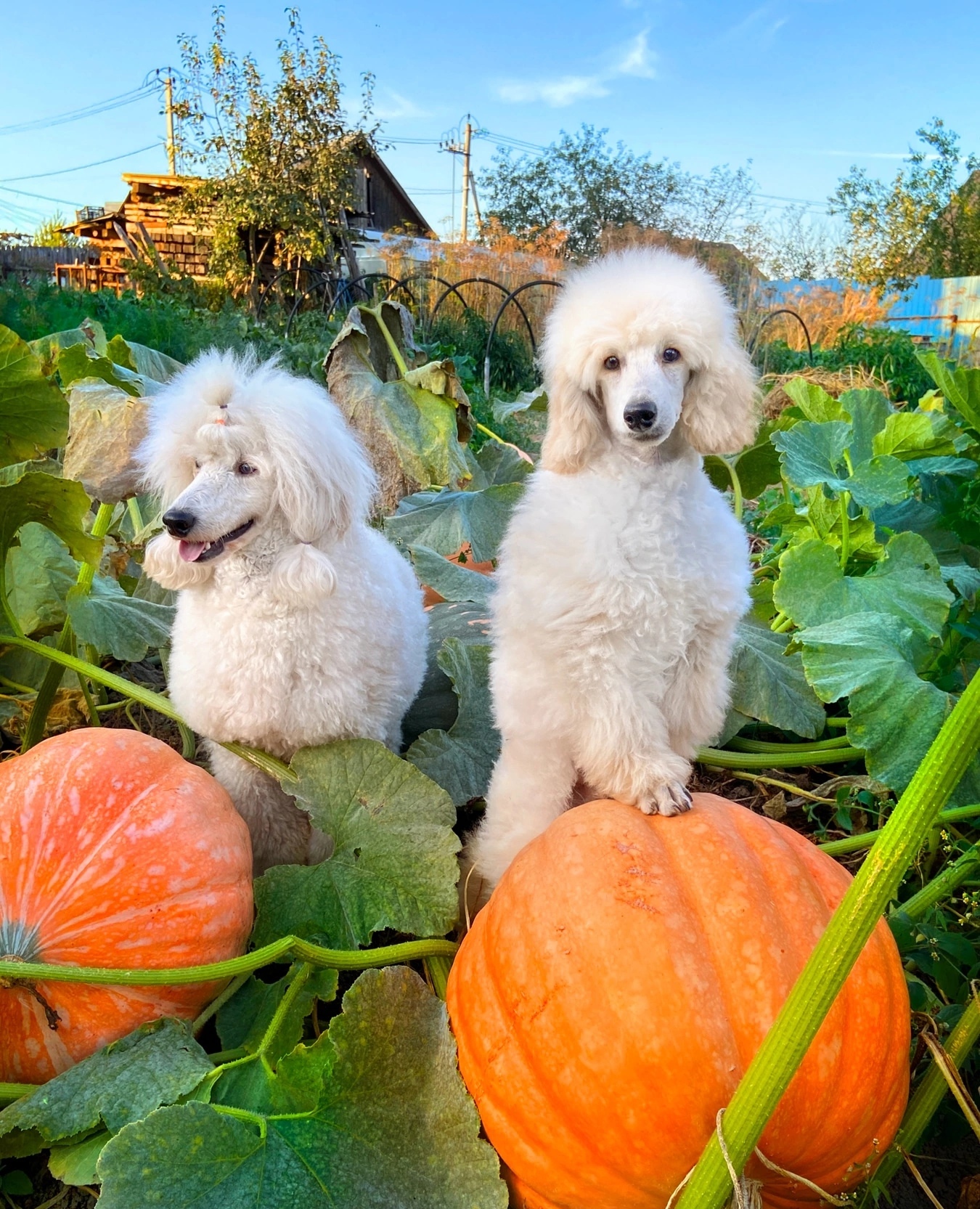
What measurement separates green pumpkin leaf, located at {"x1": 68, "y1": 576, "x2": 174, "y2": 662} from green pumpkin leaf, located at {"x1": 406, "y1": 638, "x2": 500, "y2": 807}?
0.51 metres

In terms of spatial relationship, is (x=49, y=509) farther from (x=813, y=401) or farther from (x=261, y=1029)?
(x=813, y=401)

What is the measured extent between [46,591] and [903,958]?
161 cm

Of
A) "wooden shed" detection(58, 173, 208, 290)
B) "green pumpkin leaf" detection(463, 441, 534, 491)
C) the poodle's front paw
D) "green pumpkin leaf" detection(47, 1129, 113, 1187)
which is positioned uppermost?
"wooden shed" detection(58, 173, 208, 290)

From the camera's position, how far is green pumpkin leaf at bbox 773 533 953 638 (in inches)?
54.7

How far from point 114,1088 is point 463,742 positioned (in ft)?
2.38

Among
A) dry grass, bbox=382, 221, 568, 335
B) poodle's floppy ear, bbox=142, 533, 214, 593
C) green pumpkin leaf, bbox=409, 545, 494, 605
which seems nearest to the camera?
poodle's floppy ear, bbox=142, 533, 214, 593

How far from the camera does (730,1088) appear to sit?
899 mm

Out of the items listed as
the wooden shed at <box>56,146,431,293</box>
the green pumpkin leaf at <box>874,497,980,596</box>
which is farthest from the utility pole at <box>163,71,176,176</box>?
the green pumpkin leaf at <box>874,497,980,596</box>

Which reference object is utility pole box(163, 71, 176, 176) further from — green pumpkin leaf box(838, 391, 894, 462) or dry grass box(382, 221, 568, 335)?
green pumpkin leaf box(838, 391, 894, 462)

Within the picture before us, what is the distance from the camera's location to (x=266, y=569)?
1367 mm

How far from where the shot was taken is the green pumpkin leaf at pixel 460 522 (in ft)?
6.37

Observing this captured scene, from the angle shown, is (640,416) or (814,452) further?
(814,452)

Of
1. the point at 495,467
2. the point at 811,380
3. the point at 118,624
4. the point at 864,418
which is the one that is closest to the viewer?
the point at 118,624

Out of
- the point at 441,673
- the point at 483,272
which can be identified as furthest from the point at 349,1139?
the point at 483,272
